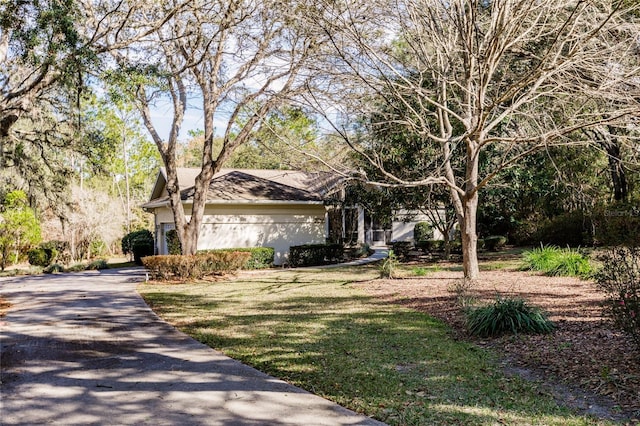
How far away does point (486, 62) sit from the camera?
8.92 metres

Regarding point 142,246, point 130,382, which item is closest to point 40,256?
point 142,246

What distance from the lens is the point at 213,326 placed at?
8.66 meters

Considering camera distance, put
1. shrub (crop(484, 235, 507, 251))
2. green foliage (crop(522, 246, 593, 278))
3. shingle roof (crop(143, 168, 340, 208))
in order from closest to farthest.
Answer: green foliage (crop(522, 246, 593, 278)) → shingle roof (crop(143, 168, 340, 208)) → shrub (crop(484, 235, 507, 251))

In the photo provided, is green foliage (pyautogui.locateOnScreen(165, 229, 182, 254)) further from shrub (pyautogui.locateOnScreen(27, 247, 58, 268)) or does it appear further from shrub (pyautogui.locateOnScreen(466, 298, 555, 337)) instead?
shrub (pyautogui.locateOnScreen(466, 298, 555, 337))

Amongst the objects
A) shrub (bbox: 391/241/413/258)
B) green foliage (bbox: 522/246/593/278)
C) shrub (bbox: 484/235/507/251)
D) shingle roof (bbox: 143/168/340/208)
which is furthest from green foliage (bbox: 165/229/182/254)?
shrub (bbox: 484/235/507/251)

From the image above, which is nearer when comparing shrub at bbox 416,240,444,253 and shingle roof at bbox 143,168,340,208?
shingle roof at bbox 143,168,340,208

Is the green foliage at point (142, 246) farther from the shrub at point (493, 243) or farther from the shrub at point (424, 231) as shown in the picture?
the shrub at point (493, 243)

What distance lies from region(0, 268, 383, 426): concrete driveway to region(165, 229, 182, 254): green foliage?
10108 mm

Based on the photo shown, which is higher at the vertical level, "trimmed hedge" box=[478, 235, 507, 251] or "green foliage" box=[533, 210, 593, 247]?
"green foliage" box=[533, 210, 593, 247]

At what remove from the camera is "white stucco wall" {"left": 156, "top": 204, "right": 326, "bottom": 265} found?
67.1 ft

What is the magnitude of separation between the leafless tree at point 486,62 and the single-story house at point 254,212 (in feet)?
27.2

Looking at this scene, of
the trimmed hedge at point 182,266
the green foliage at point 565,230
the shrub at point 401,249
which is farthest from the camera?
the shrub at point 401,249

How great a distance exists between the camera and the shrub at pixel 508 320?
7059 mm

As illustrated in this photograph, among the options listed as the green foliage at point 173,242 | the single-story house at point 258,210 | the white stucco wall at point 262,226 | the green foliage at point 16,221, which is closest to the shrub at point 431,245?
Answer: the single-story house at point 258,210
